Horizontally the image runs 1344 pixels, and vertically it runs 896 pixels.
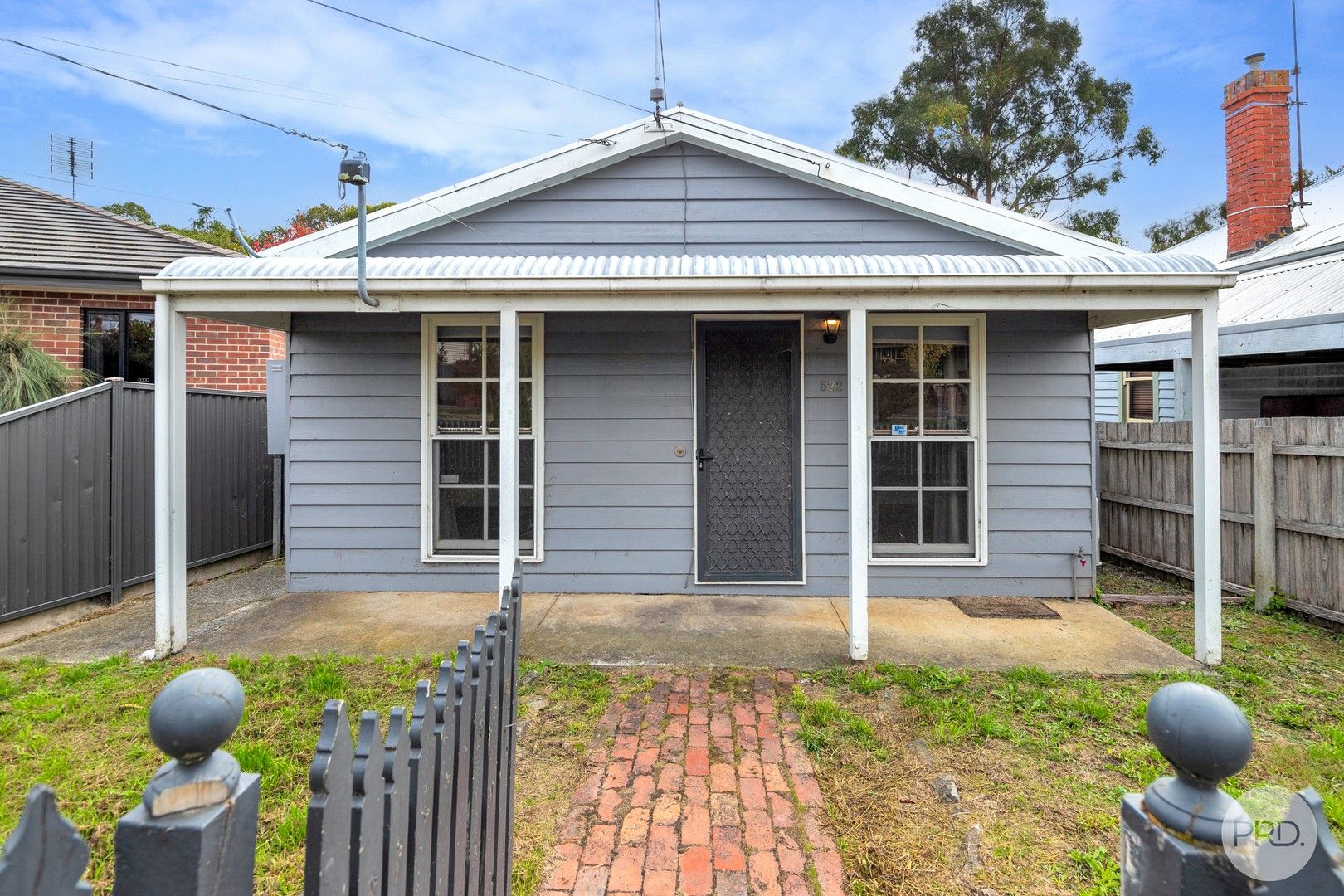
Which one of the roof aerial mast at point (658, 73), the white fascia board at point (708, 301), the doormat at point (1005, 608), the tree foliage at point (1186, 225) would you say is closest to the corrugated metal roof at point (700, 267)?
the white fascia board at point (708, 301)

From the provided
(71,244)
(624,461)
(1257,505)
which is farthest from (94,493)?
(1257,505)

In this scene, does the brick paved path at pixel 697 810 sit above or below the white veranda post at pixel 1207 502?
below

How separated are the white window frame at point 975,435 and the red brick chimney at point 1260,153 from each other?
8773 millimetres

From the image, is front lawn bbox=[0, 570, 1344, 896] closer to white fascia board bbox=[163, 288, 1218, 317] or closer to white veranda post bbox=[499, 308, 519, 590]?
white veranda post bbox=[499, 308, 519, 590]

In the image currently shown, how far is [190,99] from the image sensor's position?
530 cm

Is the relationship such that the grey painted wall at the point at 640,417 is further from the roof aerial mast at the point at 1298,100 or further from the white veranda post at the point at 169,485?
the roof aerial mast at the point at 1298,100

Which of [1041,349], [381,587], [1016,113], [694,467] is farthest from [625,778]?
[1016,113]

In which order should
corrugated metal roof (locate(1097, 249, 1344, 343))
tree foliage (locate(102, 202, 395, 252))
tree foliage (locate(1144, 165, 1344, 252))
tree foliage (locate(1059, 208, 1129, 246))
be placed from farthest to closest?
tree foliage (locate(1144, 165, 1344, 252)), tree foliage (locate(102, 202, 395, 252)), tree foliage (locate(1059, 208, 1129, 246)), corrugated metal roof (locate(1097, 249, 1344, 343))

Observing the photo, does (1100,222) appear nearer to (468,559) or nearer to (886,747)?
(468,559)

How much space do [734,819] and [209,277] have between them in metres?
4.44

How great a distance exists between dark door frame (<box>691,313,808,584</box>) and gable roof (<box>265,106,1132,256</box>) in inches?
48.6

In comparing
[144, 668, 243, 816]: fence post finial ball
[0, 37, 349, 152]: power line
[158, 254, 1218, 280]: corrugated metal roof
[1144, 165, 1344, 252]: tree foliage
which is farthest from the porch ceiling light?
[1144, 165, 1344, 252]: tree foliage

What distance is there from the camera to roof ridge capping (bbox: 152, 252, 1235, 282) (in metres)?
4.20

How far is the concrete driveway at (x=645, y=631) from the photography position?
420cm
